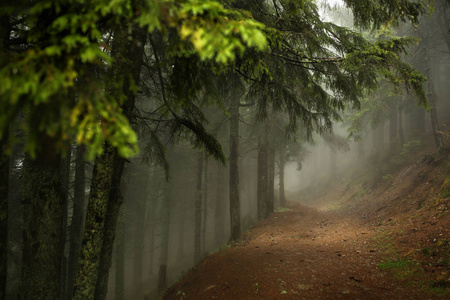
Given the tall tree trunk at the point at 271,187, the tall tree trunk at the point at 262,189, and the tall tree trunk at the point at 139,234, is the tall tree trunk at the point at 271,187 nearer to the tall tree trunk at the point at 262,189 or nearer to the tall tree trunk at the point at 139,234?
the tall tree trunk at the point at 262,189

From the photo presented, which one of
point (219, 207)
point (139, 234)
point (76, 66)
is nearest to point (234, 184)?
point (76, 66)

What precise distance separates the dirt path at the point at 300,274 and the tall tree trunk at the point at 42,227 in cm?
314

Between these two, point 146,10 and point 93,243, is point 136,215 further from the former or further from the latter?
point 146,10

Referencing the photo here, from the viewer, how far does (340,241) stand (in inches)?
326

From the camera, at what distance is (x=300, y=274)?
17.6ft

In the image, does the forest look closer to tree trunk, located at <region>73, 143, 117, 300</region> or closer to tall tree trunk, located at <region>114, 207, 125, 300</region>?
tree trunk, located at <region>73, 143, 117, 300</region>

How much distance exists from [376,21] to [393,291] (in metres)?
6.06

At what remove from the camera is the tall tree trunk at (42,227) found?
4.64 metres

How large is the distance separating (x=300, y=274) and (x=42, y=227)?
232 inches

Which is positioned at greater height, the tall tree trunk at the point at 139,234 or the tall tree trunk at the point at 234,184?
the tall tree trunk at the point at 234,184

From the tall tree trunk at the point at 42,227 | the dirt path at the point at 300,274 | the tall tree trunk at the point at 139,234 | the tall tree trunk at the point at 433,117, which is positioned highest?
the tall tree trunk at the point at 433,117

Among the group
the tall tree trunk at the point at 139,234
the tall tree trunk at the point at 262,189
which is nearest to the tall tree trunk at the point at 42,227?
the tall tree trunk at the point at 262,189

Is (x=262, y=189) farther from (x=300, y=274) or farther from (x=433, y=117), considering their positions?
(x=433, y=117)

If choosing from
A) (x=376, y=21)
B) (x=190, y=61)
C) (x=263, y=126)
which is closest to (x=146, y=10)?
(x=190, y=61)
